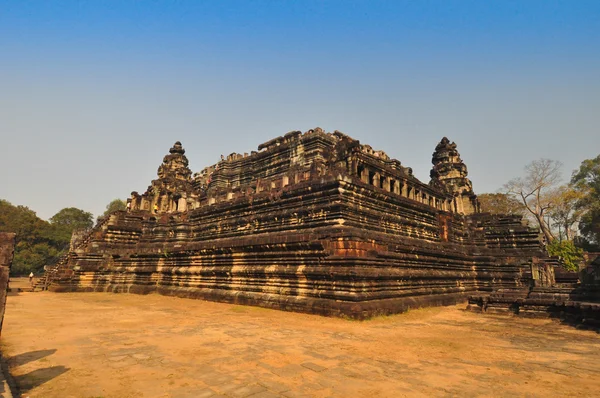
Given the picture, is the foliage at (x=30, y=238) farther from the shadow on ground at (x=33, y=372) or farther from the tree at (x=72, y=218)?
the shadow on ground at (x=33, y=372)

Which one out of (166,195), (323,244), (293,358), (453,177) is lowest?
(293,358)

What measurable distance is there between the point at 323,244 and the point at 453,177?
20128 millimetres

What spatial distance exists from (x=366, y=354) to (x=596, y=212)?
163ft

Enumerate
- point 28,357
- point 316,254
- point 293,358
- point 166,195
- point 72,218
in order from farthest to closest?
point 72,218
point 166,195
point 316,254
point 293,358
point 28,357

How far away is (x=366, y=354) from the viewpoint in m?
5.91

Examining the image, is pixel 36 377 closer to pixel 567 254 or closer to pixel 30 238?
pixel 567 254

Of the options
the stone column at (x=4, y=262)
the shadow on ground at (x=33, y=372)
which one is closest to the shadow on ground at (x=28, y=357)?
the shadow on ground at (x=33, y=372)

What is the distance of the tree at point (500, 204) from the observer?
144 feet

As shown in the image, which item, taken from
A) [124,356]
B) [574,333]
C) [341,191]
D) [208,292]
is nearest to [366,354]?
[124,356]

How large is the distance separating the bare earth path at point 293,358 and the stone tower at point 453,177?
56.4ft

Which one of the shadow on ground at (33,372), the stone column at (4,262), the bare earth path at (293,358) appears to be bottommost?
the bare earth path at (293,358)

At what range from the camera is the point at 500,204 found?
1783 inches

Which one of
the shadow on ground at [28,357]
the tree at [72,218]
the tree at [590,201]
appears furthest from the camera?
the tree at [72,218]

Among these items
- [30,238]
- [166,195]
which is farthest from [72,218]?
[166,195]
